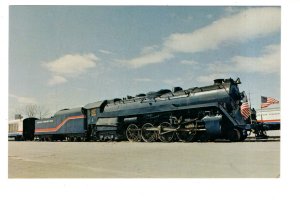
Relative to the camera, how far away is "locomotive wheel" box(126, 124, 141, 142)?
20750 mm

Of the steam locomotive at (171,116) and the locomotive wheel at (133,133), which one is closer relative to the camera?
the steam locomotive at (171,116)

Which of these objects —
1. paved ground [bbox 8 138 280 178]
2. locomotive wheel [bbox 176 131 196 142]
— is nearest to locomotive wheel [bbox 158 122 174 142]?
locomotive wheel [bbox 176 131 196 142]

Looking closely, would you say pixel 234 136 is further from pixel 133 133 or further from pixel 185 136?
pixel 133 133

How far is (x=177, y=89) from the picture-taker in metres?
20.0

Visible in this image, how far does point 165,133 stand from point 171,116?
1095 mm

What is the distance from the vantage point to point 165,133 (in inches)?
739

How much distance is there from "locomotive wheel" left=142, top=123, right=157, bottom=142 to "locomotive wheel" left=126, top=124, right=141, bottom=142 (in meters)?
0.57

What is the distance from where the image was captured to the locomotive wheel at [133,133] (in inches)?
817

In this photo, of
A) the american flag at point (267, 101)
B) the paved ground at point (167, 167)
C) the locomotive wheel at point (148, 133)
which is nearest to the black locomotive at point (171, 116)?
the locomotive wheel at point (148, 133)

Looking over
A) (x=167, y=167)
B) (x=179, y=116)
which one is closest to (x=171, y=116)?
(x=179, y=116)

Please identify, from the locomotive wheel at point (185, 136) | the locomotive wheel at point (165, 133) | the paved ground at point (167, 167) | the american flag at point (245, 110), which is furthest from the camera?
the locomotive wheel at point (165, 133)

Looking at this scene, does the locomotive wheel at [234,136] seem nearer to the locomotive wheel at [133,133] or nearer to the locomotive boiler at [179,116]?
the locomotive boiler at [179,116]

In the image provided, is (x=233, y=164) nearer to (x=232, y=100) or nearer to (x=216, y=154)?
(x=216, y=154)

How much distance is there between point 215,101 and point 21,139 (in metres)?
27.4
